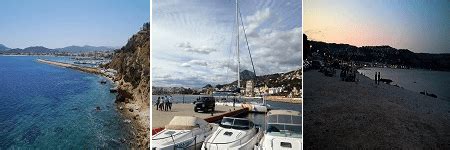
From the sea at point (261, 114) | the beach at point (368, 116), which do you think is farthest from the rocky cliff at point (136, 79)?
the beach at point (368, 116)

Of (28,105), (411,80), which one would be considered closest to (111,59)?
(28,105)

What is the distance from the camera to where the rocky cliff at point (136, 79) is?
855cm

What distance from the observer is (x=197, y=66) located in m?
8.09

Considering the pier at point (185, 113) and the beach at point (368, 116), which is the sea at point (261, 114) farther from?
the beach at point (368, 116)

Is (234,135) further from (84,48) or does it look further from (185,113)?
(84,48)

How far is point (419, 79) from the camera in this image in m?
9.88

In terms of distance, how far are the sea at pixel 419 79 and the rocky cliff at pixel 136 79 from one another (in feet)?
14.9

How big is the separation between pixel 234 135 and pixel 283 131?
0.88 m

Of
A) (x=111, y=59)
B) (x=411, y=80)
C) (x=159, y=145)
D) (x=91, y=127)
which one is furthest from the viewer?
(x=411, y=80)

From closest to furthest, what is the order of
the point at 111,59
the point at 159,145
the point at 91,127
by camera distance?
1. the point at 159,145
2. the point at 91,127
3. the point at 111,59

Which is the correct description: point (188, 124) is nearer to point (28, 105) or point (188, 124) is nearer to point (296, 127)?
point (296, 127)

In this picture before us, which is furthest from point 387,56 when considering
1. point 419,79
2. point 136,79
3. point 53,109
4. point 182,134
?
point 53,109

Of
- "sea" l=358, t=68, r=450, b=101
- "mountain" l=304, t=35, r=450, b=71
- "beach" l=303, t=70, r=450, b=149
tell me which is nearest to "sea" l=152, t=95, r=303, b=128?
"beach" l=303, t=70, r=450, b=149

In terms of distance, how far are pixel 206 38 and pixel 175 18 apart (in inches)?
25.3
